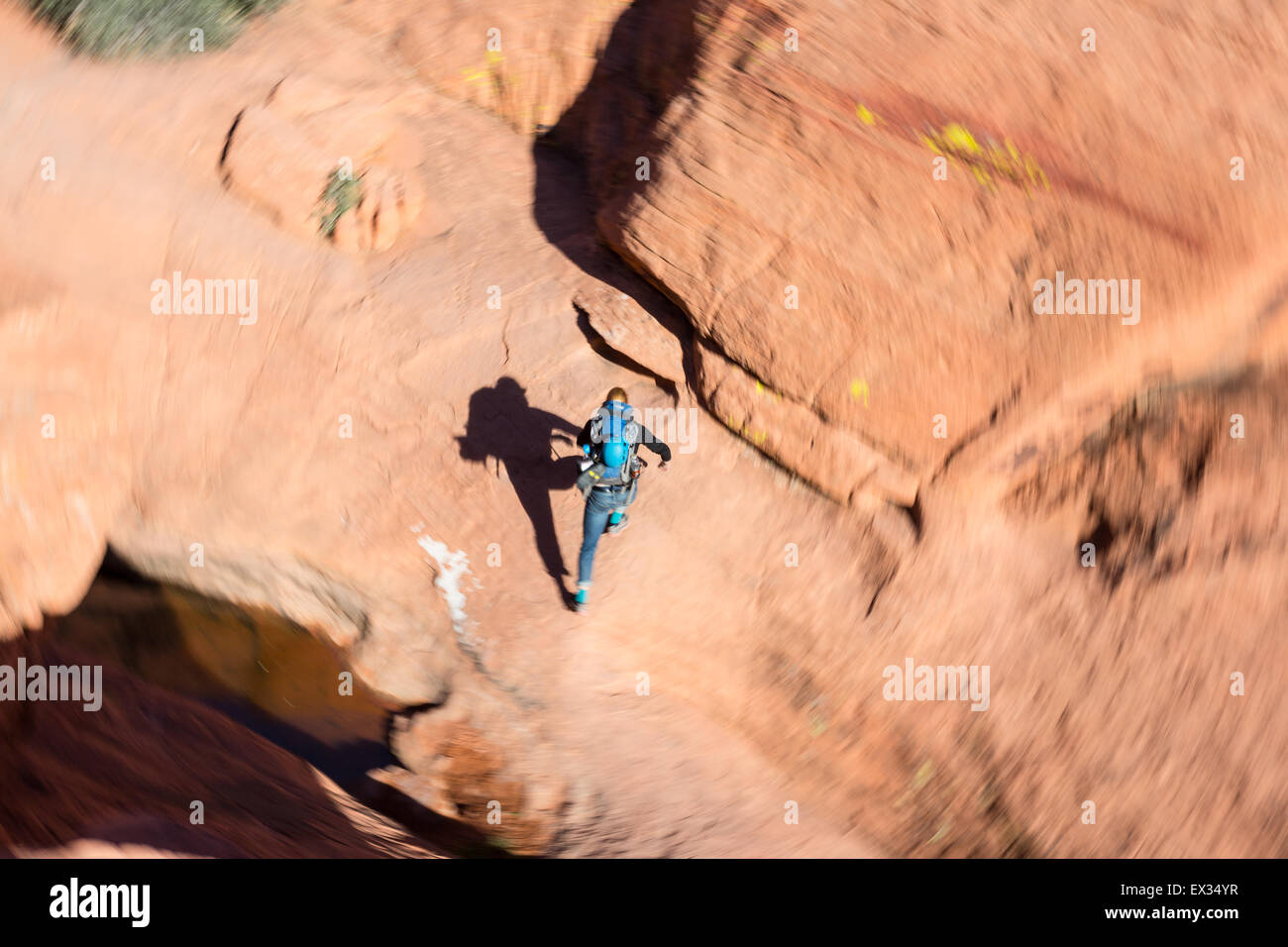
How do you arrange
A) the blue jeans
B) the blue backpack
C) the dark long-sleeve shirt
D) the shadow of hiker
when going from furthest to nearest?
the shadow of hiker
the blue jeans
the dark long-sleeve shirt
the blue backpack

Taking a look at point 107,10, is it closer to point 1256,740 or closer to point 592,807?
point 592,807

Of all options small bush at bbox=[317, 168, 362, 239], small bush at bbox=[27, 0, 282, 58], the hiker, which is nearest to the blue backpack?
the hiker

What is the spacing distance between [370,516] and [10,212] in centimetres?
339

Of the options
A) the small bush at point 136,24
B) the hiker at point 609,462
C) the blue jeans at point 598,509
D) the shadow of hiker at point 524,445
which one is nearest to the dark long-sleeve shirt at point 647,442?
the hiker at point 609,462

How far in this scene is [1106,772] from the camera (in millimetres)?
4824

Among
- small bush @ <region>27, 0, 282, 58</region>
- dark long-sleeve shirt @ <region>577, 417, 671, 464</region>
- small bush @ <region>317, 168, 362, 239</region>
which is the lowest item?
dark long-sleeve shirt @ <region>577, 417, 671, 464</region>

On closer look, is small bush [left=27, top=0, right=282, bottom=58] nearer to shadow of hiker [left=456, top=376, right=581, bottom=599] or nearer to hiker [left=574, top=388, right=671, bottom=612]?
shadow of hiker [left=456, top=376, right=581, bottom=599]

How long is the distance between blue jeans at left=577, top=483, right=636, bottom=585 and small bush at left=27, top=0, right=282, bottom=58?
5.46 m

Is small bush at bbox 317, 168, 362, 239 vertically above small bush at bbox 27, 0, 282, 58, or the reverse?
small bush at bbox 27, 0, 282, 58

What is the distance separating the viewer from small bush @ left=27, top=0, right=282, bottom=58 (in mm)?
6590

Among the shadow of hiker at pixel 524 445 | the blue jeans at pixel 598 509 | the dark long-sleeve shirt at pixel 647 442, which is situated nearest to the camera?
the dark long-sleeve shirt at pixel 647 442

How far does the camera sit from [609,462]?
17.4 ft

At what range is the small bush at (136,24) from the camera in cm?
659

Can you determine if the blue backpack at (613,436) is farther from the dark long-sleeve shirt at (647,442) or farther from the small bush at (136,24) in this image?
the small bush at (136,24)
